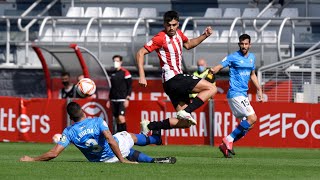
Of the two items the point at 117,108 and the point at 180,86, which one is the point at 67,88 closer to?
the point at 117,108

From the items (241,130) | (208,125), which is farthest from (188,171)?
(208,125)

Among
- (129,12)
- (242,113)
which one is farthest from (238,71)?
(129,12)

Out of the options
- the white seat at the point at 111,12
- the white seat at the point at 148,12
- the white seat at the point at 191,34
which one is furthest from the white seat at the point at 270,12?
the white seat at the point at 111,12

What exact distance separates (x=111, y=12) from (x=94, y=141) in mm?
15524

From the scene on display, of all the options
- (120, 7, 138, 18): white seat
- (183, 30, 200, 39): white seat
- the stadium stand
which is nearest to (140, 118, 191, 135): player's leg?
the stadium stand

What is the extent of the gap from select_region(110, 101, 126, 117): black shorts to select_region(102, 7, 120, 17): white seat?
579cm

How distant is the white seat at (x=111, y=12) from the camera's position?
95.0ft

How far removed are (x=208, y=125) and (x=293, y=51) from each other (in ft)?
13.3

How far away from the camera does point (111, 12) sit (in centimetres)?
2902

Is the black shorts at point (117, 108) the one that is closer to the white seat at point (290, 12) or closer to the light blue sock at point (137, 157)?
the white seat at point (290, 12)

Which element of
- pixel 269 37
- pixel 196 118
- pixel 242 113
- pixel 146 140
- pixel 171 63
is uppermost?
pixel 269 37

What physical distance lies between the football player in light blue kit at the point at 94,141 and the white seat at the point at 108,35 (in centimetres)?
1339

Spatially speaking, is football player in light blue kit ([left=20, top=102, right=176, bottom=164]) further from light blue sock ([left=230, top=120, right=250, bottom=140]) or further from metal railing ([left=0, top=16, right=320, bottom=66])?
metal railing ([left=0, top=16, right=320, bottom=66])

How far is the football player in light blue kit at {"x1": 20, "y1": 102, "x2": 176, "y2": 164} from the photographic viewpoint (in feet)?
44.7
